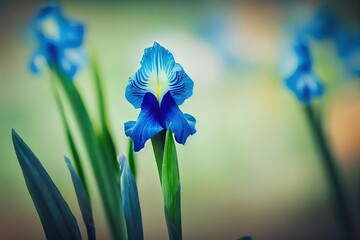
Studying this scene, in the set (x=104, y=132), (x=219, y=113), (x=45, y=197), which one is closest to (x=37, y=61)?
(x=104, y=132)

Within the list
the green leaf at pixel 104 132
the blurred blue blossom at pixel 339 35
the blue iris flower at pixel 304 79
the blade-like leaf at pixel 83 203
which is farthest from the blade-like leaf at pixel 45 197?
the blurred blue blossom at pixel 339 35

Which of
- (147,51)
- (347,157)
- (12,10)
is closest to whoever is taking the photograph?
(147,51)

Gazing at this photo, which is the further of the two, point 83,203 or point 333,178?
point 333,178

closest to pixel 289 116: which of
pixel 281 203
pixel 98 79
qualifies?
pixel 281 203

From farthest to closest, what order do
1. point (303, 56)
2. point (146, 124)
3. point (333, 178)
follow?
point (333, 178) → point (303, 56) → point (146, 124)

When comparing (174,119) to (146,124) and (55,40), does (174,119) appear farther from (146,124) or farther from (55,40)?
(55,40)

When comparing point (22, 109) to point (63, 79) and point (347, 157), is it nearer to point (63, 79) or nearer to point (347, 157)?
point (63, 79)
